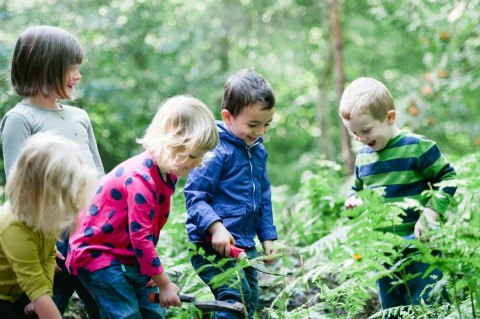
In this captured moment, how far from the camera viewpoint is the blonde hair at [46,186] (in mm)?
2461

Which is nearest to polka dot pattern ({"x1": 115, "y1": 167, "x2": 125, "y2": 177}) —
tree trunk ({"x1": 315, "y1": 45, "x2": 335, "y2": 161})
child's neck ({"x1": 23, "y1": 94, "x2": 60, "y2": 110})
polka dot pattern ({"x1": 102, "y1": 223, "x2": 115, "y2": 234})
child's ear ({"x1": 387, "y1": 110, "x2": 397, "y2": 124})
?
polka dot pattern ({"x1": 102, "y1": 223, "x2": 115, "y2": 234})

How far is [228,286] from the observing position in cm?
331

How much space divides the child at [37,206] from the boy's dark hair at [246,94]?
4.04ft

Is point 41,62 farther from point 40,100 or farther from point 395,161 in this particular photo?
point 395,161

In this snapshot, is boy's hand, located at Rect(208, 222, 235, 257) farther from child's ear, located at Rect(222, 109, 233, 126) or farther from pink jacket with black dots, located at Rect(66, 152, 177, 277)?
child's ear, located at Rect(222, 109, 233, 126)

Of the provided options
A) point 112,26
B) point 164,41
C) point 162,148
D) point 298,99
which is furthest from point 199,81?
point 162,148

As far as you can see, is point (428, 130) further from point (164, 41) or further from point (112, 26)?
point (112, 26)

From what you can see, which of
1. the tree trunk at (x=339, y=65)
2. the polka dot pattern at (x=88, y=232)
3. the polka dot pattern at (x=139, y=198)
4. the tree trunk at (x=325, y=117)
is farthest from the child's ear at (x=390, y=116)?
the tree trunk at (x=325, y=117)

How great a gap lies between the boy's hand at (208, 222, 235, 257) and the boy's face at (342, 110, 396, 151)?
1069 mm

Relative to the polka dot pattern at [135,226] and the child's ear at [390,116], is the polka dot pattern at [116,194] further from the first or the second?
the child's ear at [390,116]

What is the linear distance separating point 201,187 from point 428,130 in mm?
7790

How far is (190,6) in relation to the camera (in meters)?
13.0

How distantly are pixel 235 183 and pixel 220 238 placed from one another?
43 centimetres

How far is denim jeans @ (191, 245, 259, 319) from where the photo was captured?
3.25m
